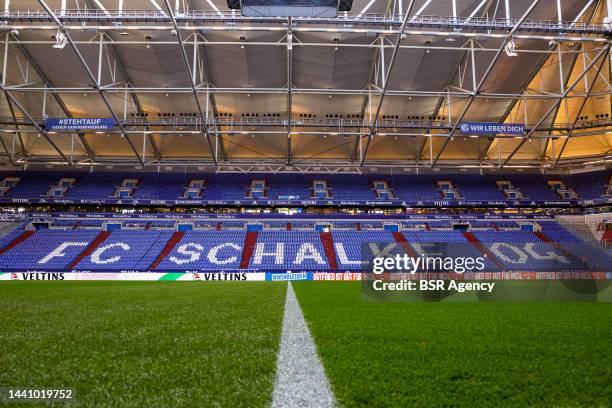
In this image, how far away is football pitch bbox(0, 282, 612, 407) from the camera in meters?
2.11

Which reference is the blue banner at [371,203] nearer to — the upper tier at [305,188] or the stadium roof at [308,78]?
the upper tier at [305,188]

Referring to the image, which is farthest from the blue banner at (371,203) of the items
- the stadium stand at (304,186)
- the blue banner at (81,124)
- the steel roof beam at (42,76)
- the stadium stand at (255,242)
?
the blue banner at (81,124)

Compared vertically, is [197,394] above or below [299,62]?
below

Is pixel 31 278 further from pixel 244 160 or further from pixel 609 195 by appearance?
pixel 609 195

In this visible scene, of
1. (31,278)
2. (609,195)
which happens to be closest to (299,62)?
(31,278)

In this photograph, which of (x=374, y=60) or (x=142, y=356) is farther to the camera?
(x=374, y=60)

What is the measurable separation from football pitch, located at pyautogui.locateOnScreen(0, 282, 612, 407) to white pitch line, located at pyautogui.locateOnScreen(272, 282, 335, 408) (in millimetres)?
64

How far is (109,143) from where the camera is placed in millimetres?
35188

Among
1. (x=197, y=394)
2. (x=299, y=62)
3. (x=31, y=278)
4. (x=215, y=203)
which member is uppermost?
(x=299, y=62)

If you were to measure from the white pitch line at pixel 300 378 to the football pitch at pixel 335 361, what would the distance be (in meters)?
0.06

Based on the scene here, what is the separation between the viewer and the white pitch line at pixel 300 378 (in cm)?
205

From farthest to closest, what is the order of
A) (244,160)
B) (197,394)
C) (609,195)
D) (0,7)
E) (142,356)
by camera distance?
(244,160) → (609,195) → (0,7) → (142,356) → (197,394)

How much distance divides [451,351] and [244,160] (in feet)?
114

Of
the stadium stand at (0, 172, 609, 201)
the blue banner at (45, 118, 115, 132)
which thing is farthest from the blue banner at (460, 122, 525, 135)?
the blue banner at (45, 118, 115, 132)
